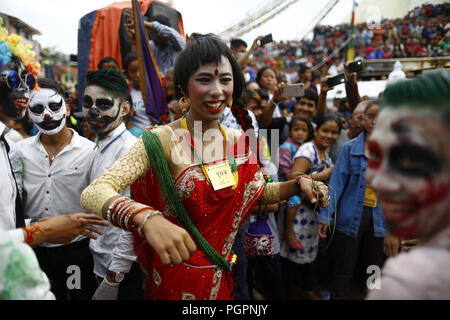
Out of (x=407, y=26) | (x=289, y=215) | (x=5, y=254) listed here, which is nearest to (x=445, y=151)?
(x=5, y=254)

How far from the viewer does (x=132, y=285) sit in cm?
235

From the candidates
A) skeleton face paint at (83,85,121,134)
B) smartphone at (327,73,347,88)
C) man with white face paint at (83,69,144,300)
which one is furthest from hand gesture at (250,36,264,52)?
skeleton face paint at (83,85,121,134)

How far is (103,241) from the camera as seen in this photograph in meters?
2.34

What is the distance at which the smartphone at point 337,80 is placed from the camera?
3.57 metres

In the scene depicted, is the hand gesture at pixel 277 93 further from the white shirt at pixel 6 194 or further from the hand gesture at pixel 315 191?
the white shirt at pixel 6 194

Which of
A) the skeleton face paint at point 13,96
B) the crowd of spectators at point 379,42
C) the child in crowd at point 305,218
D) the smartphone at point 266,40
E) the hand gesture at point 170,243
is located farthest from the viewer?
the crowd of spectators at point 379,42

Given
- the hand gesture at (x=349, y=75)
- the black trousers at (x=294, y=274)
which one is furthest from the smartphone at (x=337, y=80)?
the black trousers at (x=294, y=274)

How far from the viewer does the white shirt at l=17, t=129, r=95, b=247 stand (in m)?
2.35

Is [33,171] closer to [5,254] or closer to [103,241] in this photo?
[103,241]

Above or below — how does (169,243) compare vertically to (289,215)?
above

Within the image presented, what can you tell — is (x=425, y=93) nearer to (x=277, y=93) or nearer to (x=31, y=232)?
(x=31, y=232)

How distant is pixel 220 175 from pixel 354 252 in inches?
82.0

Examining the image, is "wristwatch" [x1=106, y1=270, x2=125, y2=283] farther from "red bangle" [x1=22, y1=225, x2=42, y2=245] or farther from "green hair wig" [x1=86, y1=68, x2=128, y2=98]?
"green hair wig" [x1=86, y1=68, x2=128, y2=98]

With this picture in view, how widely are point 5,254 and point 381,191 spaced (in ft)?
3.35
